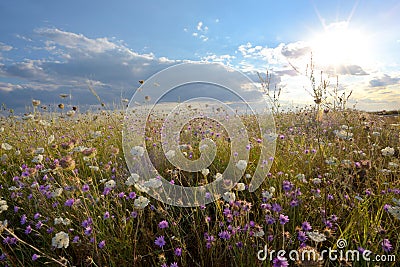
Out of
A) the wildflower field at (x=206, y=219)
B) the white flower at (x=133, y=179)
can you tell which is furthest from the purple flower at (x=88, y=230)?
the white flower at (x=133, y=179)

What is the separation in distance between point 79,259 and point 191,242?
86cm

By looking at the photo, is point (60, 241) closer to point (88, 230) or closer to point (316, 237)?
point (88, 230)

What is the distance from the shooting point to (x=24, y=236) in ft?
8.01

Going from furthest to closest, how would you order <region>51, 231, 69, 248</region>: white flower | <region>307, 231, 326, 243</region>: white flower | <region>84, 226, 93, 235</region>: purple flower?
1. <region>84, 226, 93, 235</region>: purple flower
2. <region>51, 231, 69, 248</region>: white flower
3. <region>307, 231, 326, 243</region>: white flower

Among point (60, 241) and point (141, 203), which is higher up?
point (141, 203)

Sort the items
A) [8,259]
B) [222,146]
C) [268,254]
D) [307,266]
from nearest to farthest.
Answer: [307,266] < [268,254] < [8,259] < [222,146]

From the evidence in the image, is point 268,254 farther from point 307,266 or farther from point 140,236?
point 140,236

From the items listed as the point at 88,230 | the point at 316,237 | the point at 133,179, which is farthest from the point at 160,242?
the point at 316,237

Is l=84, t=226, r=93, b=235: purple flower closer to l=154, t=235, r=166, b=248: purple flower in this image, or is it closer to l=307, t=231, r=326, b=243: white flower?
l=154, t=235, r=166, b=248: purple flower

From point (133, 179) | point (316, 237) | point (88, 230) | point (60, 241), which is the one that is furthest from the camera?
point (133, 179)

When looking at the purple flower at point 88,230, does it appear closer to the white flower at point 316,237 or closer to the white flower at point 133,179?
the white flower at point 133,179

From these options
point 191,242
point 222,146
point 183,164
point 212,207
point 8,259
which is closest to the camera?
point 8,259

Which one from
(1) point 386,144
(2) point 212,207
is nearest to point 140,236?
(2) point 212,207

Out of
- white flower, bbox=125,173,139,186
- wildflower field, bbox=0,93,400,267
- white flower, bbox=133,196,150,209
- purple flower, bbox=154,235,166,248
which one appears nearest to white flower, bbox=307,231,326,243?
wildflower field, bbox=0,93,400,267
